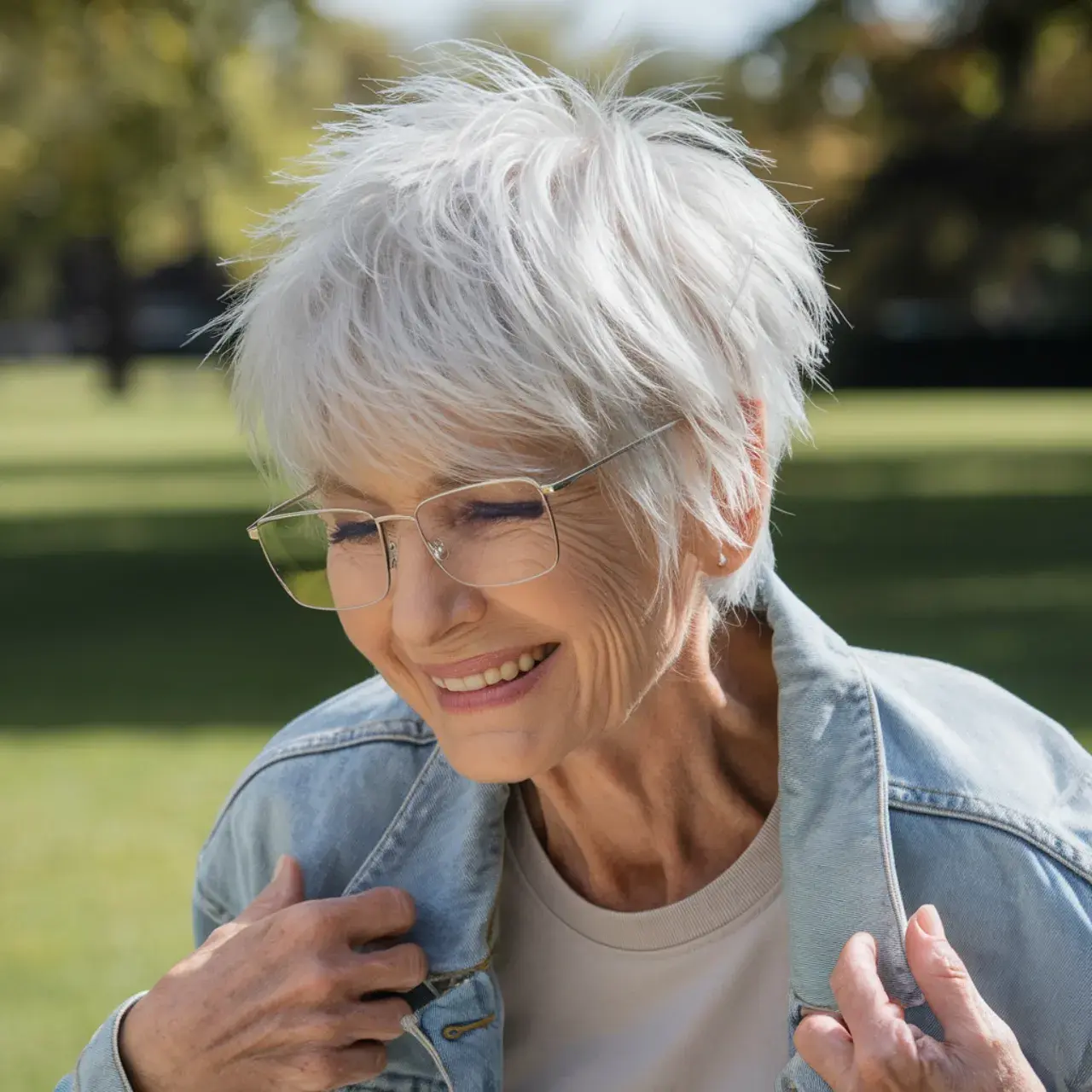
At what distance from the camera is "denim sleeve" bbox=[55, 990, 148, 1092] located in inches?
88.1

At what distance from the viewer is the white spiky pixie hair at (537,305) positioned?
2074 millimetres

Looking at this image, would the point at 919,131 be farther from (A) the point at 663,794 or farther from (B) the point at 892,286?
(A) the point at 663,794

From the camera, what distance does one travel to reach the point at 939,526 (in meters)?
16.2

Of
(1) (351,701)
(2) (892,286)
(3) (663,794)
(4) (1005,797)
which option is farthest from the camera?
(2) (892,286)

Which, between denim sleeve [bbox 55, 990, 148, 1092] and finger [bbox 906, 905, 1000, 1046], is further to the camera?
denim sleeve [bbox 55, 990, 148, 1092]

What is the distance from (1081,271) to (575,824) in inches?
1838

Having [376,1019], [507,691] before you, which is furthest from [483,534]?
[376,1019]

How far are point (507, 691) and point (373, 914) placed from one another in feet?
1.30

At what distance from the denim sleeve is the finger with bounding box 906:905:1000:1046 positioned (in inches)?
40.8

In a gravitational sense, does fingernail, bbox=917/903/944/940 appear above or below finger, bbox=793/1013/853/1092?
above

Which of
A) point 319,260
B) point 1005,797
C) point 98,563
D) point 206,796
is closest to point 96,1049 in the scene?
point 319,260

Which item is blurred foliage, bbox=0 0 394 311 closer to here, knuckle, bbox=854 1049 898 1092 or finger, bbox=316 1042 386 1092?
finger, bbox=316 1042 386 1092

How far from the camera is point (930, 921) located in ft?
6.51

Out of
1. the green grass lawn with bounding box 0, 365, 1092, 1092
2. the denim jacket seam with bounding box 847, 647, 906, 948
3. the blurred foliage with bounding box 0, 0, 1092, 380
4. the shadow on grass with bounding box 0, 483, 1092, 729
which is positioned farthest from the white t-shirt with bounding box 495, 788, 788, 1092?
the blurred foliage with bounding box 0, 0, 1092, 380
